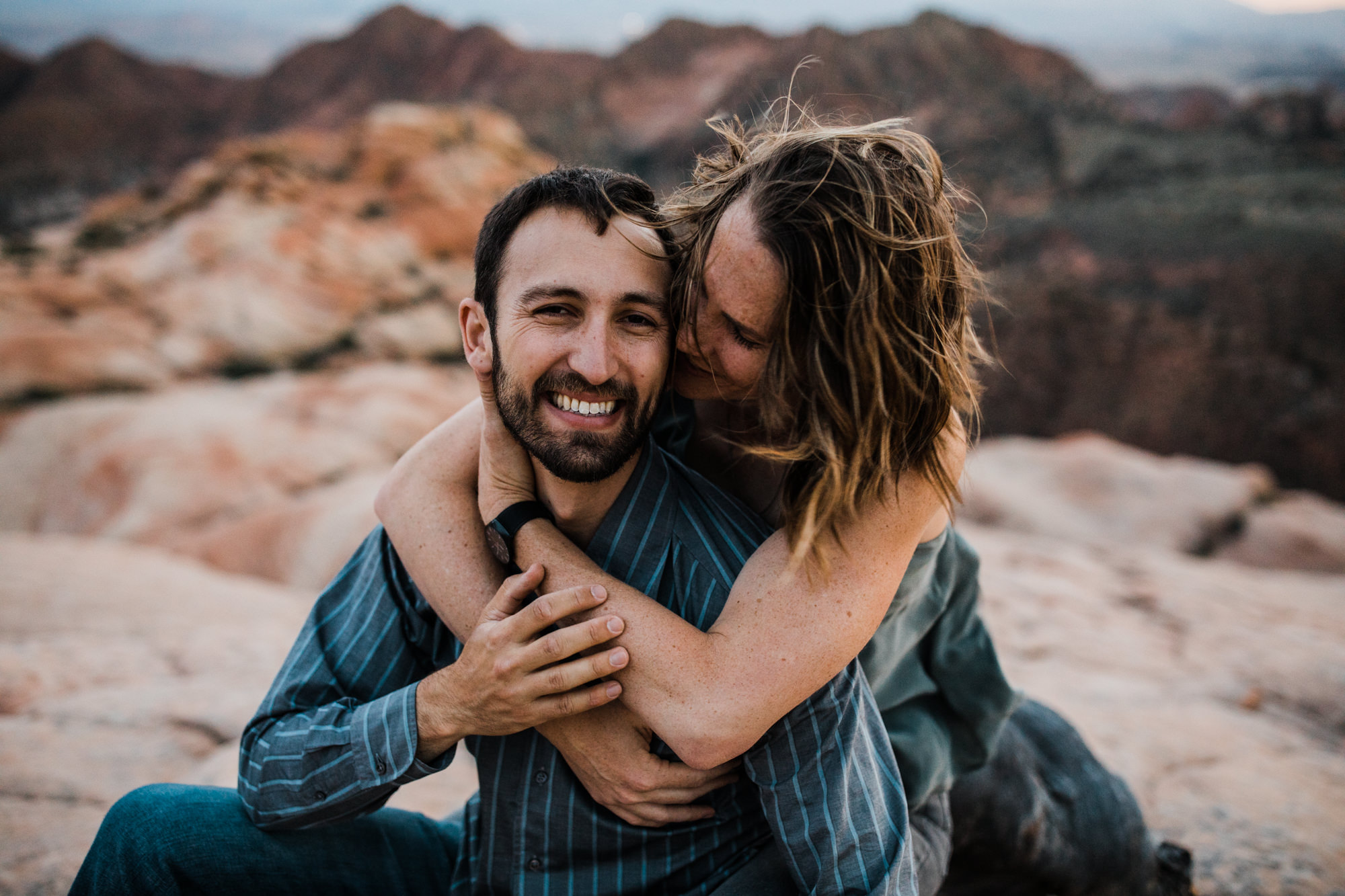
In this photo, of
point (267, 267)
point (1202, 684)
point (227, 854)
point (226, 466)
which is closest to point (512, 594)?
point (227, 854)

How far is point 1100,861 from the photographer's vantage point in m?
2.22

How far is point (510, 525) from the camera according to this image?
172cm

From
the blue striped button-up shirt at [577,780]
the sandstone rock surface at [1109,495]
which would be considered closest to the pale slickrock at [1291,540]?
the sandstone rock surface at [1109,495]

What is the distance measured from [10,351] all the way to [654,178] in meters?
23.1

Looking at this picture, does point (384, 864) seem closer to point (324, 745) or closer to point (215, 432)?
point (324, 745)

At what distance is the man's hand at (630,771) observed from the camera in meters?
1.60

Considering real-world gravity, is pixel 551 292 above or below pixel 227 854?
above

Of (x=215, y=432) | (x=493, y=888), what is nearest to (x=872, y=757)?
(x=493, y=888)

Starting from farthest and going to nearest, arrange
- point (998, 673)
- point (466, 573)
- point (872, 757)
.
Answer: point (998, 673)
point (466, 573)
point (872, 757)

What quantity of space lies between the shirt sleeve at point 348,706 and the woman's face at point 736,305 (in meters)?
0.91

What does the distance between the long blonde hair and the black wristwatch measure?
50 cm

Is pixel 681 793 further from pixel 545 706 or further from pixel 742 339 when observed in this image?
pixel 742 339

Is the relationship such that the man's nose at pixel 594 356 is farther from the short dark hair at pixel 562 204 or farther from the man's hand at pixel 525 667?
the man's hand at pixel 525 667

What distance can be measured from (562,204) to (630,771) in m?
1.21
